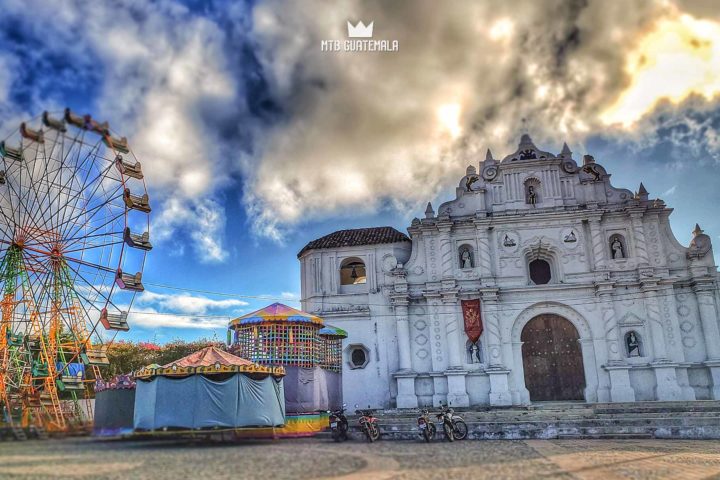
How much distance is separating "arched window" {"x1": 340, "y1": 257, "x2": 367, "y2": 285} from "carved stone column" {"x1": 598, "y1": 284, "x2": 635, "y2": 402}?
11.3 m

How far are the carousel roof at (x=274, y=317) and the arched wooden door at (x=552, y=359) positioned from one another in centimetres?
1148

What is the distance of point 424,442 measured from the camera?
17609 mm

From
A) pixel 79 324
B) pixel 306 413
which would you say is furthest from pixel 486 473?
pixel 79 324

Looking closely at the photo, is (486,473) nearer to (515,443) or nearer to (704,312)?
(515,443)

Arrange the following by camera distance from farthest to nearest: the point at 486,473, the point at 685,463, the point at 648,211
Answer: the point at 648,211, the point at 685,463, the point at 486,473

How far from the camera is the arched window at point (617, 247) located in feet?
90.2

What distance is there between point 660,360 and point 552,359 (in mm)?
4360

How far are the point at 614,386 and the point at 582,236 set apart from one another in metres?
6.76

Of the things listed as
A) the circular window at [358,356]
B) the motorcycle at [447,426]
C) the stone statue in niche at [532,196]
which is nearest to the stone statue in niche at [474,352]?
the circular window at [358,356]

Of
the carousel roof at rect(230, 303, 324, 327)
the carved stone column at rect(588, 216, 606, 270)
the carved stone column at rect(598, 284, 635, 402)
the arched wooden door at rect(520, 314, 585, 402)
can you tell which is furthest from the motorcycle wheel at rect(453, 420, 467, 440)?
the carved stone column at rect(588, 216, 606, 270)

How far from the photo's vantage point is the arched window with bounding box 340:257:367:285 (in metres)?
30.2

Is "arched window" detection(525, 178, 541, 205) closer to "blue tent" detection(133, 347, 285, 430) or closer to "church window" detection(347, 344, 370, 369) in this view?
"church window" detection(347, 344, 370, 369)

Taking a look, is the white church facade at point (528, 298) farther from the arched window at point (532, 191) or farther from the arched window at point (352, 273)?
the arched window at point (352, 273)

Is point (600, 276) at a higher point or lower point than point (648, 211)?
lower
